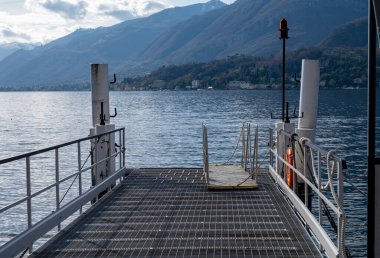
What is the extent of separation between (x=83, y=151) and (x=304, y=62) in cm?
3967

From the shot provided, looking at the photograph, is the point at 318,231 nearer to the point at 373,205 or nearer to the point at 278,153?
the point at 373,205

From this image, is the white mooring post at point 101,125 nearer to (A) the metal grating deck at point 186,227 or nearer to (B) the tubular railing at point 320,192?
(A) the metal grating deck at point 186,227

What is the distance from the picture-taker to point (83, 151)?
5116 centimetres

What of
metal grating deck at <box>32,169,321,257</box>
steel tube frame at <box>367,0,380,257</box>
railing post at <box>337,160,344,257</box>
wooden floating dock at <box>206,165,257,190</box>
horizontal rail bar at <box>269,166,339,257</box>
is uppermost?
steel tube frame at <box>367,0,380,257</box>

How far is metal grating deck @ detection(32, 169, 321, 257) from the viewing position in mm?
7559

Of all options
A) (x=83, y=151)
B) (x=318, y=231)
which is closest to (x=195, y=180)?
(x=318, y=231)

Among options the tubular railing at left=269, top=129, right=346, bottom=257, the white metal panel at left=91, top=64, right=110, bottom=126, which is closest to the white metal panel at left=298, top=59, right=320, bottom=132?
the tubular railing at left=269, top=129, right=346, bottom=257

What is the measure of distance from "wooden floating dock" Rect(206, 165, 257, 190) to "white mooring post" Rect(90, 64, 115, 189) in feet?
7.91

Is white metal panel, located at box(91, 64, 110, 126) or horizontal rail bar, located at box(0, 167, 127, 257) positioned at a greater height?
white metal panel, located at box(91, 64, 110, 126)

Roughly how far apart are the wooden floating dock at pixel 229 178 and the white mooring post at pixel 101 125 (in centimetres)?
241

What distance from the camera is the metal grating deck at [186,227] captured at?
298 inches

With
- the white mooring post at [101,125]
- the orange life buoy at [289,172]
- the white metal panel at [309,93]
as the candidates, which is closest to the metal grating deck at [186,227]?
the orange life buoy at [289,172]

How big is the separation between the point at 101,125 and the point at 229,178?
10.6 feet

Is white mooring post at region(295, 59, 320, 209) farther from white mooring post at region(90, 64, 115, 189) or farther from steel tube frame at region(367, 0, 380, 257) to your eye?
steel tube frame at region(367, 0, 380, 257)
